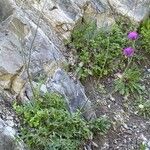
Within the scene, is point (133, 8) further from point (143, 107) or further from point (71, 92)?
point (71, 92)

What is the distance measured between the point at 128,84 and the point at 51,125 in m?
1.83

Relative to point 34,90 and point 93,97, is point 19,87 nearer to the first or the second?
point 34,90

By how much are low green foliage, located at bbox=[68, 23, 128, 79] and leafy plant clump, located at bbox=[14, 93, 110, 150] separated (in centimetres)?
101

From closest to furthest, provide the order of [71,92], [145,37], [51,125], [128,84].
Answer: [51,125] → [71,92] → [128,84] → [145,37]

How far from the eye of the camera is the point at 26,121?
5.19m

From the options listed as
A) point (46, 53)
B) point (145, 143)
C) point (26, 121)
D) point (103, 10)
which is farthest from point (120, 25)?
point (26, 121)

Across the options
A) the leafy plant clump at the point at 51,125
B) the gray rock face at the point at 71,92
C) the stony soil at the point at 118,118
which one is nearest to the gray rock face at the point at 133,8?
the stony soil at the point at 118,118

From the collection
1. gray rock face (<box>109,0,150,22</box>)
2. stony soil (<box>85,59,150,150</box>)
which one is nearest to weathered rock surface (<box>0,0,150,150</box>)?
stony soil (<box>85,59,150,150</box>)

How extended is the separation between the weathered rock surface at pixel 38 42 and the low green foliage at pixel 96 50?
0.71ft

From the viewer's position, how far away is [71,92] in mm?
5805

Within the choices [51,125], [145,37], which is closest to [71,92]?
[51,125]

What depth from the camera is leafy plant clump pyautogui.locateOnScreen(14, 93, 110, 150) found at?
16.5 feet

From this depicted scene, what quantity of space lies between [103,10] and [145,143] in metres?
2.53

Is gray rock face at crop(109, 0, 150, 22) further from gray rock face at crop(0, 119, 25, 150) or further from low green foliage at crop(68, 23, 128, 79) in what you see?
gray rock face at crop(0, 119, 25, 150)
